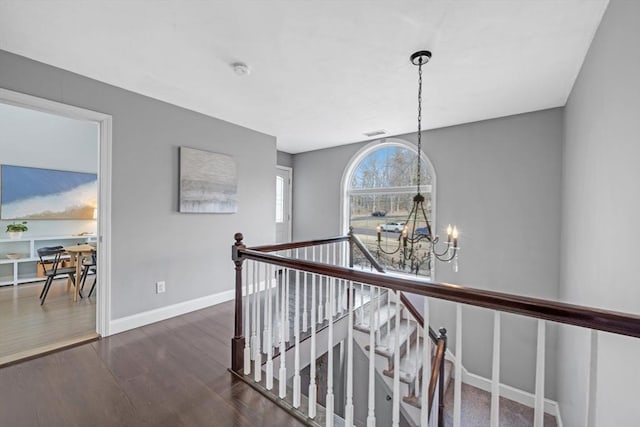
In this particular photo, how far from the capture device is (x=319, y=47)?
197cm

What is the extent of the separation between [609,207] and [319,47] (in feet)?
6.79

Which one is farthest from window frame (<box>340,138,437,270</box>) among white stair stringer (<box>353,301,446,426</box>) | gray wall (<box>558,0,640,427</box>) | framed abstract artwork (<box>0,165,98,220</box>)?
framed abstract artwork (<box>0,165,98,220</box>)

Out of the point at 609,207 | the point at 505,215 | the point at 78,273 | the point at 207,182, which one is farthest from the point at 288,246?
the point at 78,273

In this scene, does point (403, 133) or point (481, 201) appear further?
point (403, 133)

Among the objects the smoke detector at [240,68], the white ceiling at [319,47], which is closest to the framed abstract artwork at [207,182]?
the white ceiling at [319,47]

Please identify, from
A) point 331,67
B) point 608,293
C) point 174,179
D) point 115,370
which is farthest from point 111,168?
point 608,293

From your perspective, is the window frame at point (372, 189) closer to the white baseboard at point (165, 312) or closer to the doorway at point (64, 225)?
the white baseboard at point (165, 312)

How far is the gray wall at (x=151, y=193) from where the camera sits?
2400mm

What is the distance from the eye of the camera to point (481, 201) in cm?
349

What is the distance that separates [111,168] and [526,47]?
3.63 metres

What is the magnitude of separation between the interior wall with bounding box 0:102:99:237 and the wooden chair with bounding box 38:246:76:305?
56cm

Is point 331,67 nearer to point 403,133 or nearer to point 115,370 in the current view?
point 403,133

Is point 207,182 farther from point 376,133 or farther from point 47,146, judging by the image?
point 47,146

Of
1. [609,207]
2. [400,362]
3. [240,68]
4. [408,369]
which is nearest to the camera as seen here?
[609,207]
